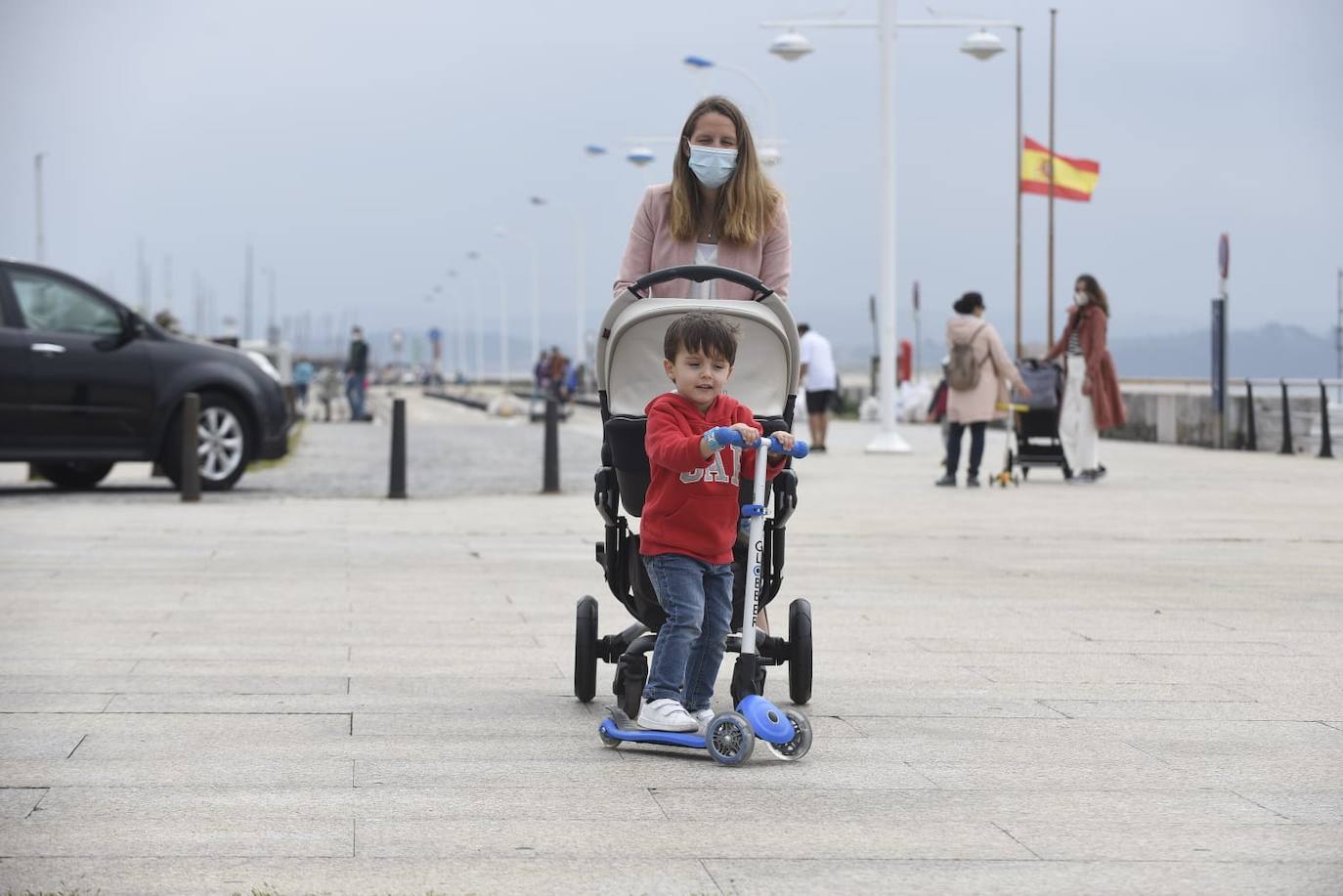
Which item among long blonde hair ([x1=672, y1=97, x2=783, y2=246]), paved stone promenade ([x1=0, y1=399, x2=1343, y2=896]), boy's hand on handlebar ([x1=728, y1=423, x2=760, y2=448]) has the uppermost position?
long blonde hair ([x1=672, y1=97, x2=783, y2=246])

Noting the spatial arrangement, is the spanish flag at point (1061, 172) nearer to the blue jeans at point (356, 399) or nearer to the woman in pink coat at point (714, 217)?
the blue jeans at point (356, 399)

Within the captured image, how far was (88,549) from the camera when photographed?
1220 centimetres

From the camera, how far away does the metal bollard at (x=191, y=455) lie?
1617cm

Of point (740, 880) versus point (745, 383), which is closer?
point (740, 880)

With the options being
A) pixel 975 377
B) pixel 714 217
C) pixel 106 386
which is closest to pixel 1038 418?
pixel 975 377

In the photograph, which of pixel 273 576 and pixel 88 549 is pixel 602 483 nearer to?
pixel 273 576

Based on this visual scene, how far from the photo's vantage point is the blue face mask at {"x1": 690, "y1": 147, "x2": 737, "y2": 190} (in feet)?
21.1

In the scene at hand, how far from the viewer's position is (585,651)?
6.43m

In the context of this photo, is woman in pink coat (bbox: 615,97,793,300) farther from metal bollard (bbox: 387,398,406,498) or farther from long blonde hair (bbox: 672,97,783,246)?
metal bollard (bbox: 387,398,406,498)

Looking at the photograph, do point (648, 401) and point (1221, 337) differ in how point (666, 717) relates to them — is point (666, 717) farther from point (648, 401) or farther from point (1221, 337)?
point (1221, 337)

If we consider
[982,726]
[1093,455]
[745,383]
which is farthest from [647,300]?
[1093,455]

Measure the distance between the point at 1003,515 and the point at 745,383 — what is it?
9.49 meters

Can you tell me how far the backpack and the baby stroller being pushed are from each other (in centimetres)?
1258

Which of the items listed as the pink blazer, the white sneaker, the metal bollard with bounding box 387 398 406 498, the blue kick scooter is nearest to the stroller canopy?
the pink blazer
